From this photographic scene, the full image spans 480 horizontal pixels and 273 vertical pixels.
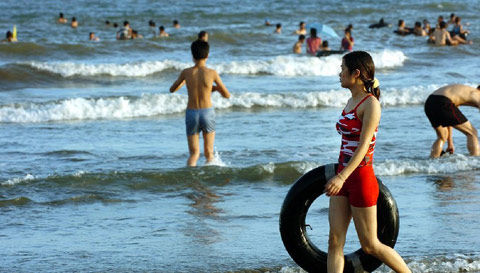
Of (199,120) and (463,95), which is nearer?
(199,120)

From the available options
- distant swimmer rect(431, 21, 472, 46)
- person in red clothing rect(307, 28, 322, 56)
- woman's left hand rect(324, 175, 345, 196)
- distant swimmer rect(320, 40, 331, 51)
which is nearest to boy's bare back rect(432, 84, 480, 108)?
woman's left hand rect(324, 175, 345, 196)

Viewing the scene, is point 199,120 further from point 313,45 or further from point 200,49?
point 313,45

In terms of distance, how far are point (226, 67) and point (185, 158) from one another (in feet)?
34.5

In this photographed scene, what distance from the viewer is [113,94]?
1728cm

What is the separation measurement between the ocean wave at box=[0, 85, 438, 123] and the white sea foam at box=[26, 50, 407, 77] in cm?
456

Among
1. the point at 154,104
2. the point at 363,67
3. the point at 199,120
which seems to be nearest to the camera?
the point at 363,67

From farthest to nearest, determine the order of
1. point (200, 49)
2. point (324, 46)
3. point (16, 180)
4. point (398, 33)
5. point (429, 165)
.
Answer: point (398, 33)
point (324, 46)
point (429, 165)
point (200, 49)
point (16, 180)

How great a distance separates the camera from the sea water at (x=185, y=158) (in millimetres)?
6434

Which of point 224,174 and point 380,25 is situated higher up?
point 380,25

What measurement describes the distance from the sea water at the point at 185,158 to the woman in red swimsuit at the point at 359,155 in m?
1.19

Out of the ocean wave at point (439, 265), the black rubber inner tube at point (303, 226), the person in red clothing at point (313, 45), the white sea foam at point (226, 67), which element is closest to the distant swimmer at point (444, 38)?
the white sea foam at point (226, 67)

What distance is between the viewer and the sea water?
21.1 ft

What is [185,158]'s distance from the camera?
427 inches

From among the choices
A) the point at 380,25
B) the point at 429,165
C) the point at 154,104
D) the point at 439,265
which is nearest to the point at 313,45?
the point at 380,25
